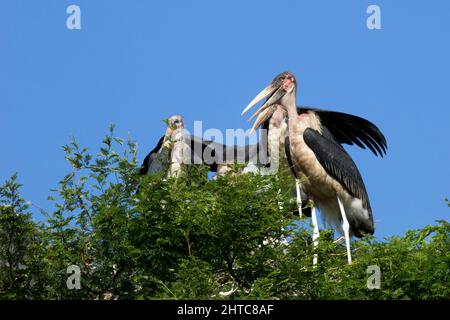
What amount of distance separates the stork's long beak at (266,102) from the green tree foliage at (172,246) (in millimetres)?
3701

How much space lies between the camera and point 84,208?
43.9 feet

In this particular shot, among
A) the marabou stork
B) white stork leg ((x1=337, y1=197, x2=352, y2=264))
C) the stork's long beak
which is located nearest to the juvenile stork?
the marabou stork

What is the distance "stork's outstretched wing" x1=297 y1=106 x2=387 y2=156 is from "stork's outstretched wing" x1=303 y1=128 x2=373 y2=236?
2.06 feet

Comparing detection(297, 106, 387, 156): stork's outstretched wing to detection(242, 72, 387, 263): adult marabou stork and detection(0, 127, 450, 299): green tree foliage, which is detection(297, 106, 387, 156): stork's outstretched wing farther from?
detection(0, 127, 450, 299): green tree foliage

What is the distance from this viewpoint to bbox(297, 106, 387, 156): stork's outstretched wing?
17.1m

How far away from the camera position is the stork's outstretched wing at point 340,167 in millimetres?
16297

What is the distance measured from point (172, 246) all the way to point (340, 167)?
3608mm

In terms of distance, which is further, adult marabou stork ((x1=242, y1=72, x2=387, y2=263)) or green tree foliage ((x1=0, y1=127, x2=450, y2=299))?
adult marabou stork ((x1=242, y1=72, x2=387, y2=263))
